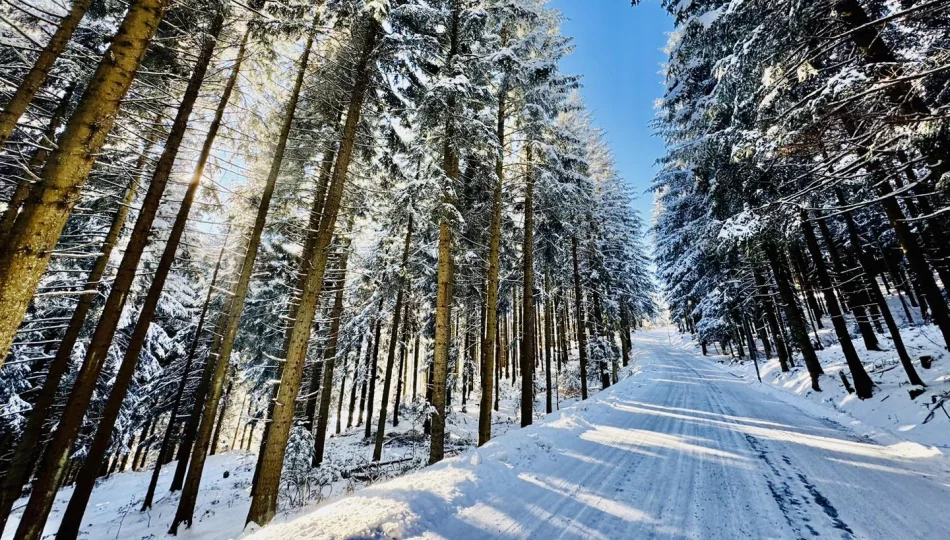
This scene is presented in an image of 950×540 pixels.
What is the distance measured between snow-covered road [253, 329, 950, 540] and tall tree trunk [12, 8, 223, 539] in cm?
581

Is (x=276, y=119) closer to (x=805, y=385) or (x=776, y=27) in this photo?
(x=776, y=27)

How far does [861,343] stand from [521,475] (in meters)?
21.9

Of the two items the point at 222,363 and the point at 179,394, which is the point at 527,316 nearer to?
the point at 222,363

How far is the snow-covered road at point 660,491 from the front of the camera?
362cm

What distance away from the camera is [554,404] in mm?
20969

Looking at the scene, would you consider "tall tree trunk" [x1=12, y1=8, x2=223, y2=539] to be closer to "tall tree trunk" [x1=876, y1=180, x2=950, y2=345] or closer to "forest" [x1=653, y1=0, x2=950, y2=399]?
"forest" [x1=653, y1=0, x2=950, y2=399]

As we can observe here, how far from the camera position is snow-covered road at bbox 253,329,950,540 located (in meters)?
3.62

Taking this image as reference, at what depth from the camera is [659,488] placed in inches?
188

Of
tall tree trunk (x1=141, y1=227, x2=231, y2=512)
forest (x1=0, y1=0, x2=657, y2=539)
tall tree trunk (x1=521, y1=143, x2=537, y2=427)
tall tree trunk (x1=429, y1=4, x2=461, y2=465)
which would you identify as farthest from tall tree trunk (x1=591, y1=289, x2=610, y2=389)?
tall tree trunk (x1=141, y1=227, x2=231, y2=512)

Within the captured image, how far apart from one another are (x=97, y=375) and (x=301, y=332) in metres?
3.88

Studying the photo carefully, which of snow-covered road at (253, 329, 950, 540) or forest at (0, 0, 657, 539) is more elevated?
forest at (0, 0, 657, 539)

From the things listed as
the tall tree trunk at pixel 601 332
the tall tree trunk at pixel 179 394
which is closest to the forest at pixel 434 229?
the tall tree trunk at pixel 179 394

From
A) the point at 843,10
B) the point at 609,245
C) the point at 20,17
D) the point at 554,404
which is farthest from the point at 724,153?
the point at 20,17

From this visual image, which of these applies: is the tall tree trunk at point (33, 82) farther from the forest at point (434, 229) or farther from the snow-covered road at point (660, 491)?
the snow-covered road at point (660, 491)
